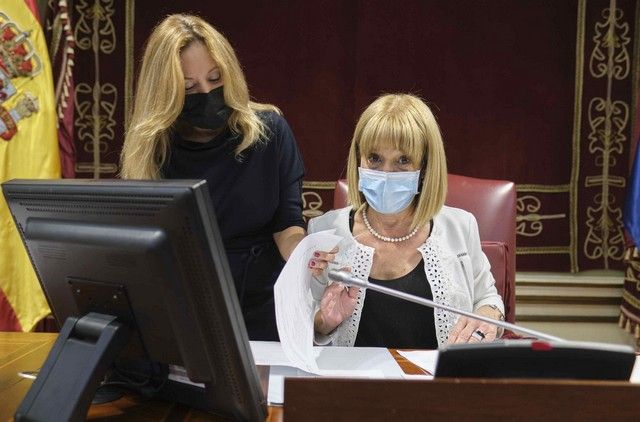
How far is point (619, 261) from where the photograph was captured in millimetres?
3924

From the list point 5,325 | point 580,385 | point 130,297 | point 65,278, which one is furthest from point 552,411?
point 5,325

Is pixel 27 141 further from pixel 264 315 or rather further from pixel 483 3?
pixel 483 3

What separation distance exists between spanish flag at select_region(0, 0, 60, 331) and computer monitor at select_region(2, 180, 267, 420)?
193 cm

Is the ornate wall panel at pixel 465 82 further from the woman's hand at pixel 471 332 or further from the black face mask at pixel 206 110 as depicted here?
the woman's hand at pixel 471 332

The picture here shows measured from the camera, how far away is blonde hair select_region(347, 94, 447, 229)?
184 cm

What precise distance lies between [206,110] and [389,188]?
47 centimetres

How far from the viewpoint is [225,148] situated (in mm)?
1862

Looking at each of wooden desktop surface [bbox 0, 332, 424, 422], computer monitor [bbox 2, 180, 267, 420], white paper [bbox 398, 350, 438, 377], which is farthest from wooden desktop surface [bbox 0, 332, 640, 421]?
white paper [bbox 398, 350, 438, 377]

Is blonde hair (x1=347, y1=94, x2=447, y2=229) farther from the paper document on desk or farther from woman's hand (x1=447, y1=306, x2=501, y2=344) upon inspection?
the paper document on desk

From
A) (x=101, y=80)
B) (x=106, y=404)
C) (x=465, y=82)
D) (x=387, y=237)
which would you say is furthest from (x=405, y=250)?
(x=101, y=80)

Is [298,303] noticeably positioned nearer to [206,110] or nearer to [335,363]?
[335,363]

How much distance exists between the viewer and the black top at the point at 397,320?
6.05ft

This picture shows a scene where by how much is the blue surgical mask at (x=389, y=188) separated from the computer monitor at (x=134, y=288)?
0.81 metres

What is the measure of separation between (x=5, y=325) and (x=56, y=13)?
4.51 feet
